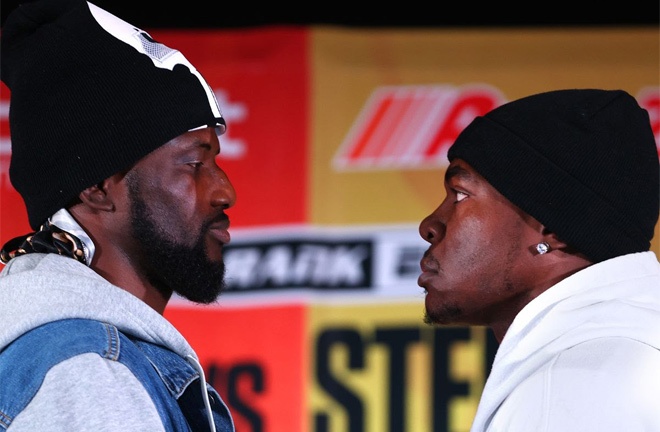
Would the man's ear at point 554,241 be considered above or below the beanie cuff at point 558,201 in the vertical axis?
below

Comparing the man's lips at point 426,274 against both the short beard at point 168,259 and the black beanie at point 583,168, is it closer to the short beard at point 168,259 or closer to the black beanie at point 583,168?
the black beanie at point 583,168

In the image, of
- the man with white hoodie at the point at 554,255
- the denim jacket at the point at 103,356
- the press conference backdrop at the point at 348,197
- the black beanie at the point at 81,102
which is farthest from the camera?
the press conference backdrop at the point at 348,197

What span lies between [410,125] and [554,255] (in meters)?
1.34

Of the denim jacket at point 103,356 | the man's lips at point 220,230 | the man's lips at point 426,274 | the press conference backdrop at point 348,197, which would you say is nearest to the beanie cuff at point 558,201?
the man's lips at point 426,274

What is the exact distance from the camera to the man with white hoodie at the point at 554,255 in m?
1.36

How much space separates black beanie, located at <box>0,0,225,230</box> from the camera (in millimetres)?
1478


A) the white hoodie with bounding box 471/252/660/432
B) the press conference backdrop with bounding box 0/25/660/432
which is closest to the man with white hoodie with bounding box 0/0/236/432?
the white hoodie with bounding box 471/252/660/432

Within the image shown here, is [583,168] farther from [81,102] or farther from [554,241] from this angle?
[81,102]

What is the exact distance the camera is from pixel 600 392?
1319 millimetres

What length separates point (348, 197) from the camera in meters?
2.82

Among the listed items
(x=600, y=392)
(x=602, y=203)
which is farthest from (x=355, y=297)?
(x=600, y=392)

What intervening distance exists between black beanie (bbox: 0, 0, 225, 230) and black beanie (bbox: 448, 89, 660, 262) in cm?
47

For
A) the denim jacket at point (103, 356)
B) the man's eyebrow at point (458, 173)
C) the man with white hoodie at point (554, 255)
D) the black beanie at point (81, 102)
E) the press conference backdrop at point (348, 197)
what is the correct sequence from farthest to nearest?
the press conference backdrop at point (348, 197)
the man's eyebrow at point (458, 173)
the black beanie at point (81, 102)
the man with white hoodie at point (554, 255)
the denim jacket at point (103, 356)

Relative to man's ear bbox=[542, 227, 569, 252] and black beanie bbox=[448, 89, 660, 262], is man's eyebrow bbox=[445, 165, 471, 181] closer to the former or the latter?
black beanie bbox=[448, 89, 660, 262]
